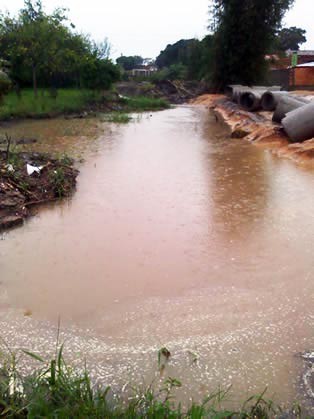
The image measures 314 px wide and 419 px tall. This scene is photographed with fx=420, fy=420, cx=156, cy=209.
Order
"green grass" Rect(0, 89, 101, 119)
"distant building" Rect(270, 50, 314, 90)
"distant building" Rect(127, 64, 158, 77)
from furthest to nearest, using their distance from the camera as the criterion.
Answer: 1. "distant building" Rect(127, 64, 158, 77)
2. "distant building" Rect(270, 50, 314, 90)
3. "green grass" Rect(0, 89, 101, 119)

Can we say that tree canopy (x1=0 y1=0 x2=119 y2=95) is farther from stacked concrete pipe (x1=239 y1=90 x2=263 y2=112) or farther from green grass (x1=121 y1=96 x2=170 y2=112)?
stacked concrete pipe (x1=239 y1=90 x2=263 y2=112)

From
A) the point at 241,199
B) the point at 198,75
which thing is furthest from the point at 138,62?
the point at 241,199

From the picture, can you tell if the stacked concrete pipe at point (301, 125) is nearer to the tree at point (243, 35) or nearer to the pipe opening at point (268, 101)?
the pipe opening at point (268, 101)

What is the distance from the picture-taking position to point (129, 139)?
11664 mm

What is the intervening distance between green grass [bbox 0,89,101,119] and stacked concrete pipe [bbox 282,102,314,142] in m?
10.1

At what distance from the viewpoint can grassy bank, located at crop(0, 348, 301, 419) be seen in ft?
6.19

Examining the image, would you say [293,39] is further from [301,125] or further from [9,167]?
[9,167]

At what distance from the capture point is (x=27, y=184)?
5988 millimetres

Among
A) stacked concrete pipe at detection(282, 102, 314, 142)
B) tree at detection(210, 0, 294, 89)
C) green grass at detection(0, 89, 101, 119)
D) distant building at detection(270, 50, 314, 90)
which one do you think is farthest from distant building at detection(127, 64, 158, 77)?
stacked concrete pipe at detection(282, 102, 314, 142)

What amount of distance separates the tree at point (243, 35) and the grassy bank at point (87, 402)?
26.2 meters

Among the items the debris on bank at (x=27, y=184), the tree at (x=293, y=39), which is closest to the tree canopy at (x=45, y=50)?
the debris on bank at (x=27, y=184)

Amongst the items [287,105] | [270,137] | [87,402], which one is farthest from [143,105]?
[87,402]

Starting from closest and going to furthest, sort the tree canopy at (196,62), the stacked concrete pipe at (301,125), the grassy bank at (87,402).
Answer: the grassy bank at (87,402)
the stacked concrete pipe at (301,125)
the tree canopy at (196,62)

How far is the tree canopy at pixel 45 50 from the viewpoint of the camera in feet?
58.9
